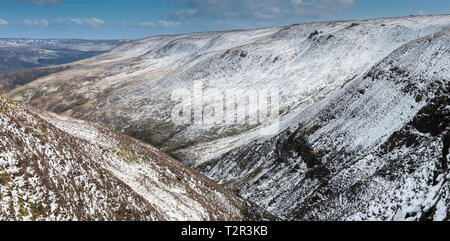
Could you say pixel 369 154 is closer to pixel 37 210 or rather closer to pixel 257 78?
pixel 37 210

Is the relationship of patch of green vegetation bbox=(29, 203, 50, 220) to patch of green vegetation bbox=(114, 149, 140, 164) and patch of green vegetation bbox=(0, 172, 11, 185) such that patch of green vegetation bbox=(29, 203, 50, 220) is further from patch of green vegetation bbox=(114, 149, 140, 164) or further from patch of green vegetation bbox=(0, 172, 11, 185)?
patch of green vegetation bbox=(114, 149, 140, 164)

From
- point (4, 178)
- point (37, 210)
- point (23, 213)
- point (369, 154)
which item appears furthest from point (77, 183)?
point (369, 154)

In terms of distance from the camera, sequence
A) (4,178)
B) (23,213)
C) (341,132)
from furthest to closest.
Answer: (341,132) < (4,178) < (23,213)

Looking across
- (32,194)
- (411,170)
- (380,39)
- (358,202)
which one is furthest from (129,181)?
(380,39)

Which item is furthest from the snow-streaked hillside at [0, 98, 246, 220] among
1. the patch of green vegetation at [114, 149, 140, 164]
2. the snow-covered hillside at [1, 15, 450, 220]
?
the snow-covered hillside at [1, 15, 450, 220]

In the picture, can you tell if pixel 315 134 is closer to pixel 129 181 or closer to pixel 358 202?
pixel 358 202

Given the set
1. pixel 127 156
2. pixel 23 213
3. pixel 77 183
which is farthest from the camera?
pixel 127 156
